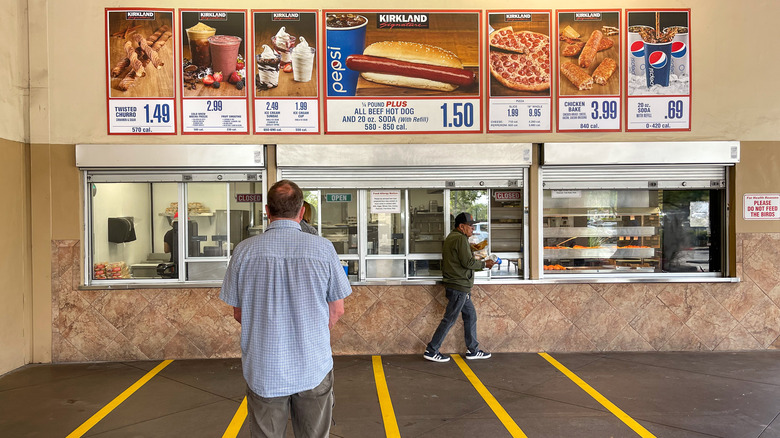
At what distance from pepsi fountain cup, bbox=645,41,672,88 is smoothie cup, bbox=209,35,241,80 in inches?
224

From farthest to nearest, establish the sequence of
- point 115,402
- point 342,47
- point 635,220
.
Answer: point 635,220 → point 342,47 → point 115,402

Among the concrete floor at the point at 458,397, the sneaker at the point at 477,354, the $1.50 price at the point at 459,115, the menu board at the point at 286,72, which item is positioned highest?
the menu board at the point at 286,72

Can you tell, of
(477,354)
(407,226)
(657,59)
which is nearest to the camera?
(477,354)

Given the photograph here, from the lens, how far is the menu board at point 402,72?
23.3ft

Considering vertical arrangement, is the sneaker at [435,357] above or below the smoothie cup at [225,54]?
below

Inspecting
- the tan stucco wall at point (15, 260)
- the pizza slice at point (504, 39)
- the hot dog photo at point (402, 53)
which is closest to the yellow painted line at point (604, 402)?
the hot dog photo at point (402, 53)

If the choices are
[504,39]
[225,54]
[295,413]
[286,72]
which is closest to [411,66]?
[504,39]

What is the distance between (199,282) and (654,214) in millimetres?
6564

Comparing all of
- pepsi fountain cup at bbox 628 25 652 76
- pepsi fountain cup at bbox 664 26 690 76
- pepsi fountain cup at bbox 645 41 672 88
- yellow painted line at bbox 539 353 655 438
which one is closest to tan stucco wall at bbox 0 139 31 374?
yellow painted line at bbox 539 353 655 438

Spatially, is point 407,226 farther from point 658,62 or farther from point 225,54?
point 658,62

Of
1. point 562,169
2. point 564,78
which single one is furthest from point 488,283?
point 564,78

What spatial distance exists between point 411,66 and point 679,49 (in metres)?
3.75

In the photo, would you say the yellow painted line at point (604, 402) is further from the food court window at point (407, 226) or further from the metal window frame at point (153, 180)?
the metal window frame at point (153, 180)

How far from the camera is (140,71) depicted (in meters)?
6.99
